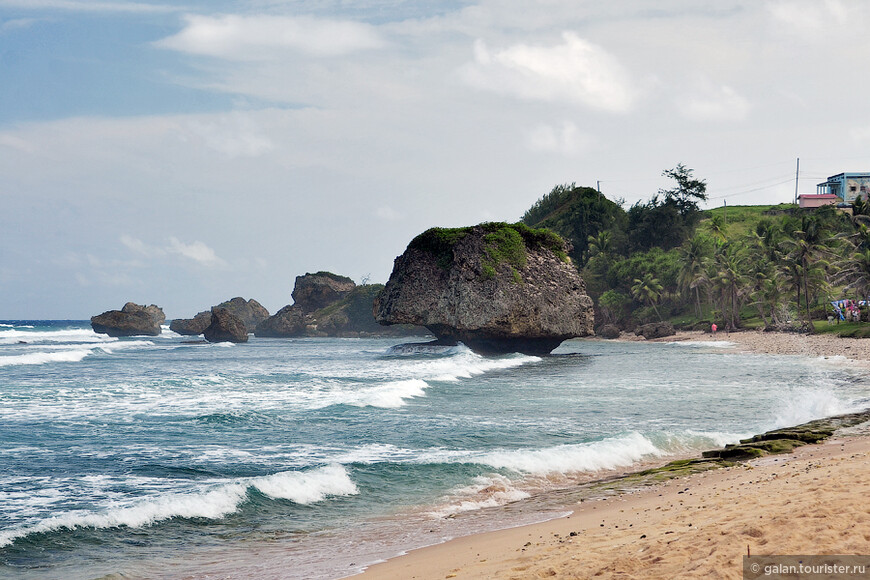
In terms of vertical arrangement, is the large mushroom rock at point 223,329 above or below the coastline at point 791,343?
above

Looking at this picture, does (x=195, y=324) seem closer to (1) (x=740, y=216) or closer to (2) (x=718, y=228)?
(2) (x=718, y=228)

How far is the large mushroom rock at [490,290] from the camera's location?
50500 millimetres

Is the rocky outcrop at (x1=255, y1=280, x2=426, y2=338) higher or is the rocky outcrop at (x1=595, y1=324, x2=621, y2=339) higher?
the rocky outcrop at (x1=255, y1=280, x2=426, y2=338)

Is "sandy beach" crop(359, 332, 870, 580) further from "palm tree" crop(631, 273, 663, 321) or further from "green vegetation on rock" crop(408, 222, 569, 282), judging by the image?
"palm tree" crop(631, 273, 663, 321)

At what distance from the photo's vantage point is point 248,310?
143 m

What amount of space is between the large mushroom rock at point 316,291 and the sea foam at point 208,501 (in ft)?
356

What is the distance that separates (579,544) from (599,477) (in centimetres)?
606

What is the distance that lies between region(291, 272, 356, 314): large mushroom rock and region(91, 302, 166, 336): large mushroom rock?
2600cm

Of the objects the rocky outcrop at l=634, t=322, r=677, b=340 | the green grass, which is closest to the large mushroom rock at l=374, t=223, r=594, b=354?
the rocky outcrop at l=634, t=322, r=677, b=340

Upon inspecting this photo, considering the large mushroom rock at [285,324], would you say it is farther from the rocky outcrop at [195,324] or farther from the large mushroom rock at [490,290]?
the large mushroom rock at [490,290]

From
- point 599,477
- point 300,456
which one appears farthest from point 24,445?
point 599,477

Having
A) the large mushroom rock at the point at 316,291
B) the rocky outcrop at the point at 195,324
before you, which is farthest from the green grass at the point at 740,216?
the rocky outcrop at the point at 195,324

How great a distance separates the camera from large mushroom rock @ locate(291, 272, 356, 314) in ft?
394

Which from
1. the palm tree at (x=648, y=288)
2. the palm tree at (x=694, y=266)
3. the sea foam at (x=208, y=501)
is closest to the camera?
the sea foam at (x=208, y=501)
